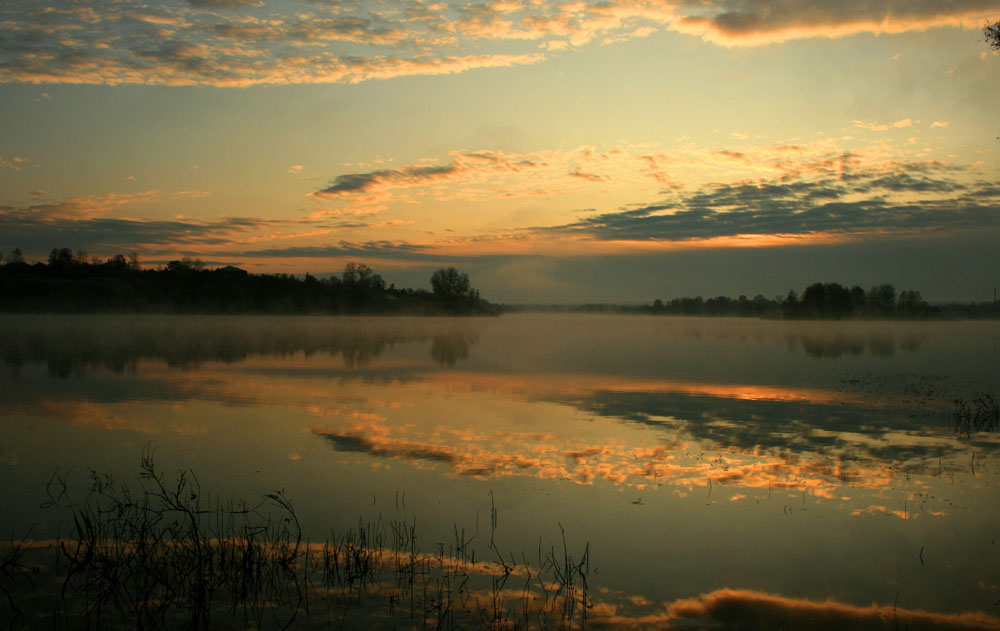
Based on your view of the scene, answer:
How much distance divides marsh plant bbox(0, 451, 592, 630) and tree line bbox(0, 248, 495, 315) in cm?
11882

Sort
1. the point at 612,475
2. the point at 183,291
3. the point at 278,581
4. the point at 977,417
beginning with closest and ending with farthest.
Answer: the point at 278,581 < the point at 612,475 < the point at 977,417 < the point at 183,291

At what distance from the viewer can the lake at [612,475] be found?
667 centimetres

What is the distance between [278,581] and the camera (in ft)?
21.4

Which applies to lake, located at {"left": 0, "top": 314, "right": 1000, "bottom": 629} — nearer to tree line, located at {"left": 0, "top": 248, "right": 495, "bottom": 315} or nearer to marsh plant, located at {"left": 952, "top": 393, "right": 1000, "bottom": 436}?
marsh plant, located at {"left": 952, "top": 393, "right": 1000, "bottom": 436}

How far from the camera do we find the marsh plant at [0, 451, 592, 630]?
580 centimetres

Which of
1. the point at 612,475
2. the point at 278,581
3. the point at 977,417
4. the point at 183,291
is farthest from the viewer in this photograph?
the point at 183,291

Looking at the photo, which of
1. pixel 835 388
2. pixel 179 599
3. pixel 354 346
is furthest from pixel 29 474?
pixel 354 346

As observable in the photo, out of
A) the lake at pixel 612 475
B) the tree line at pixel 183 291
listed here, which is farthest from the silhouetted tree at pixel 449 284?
the lake at pixel 612 475

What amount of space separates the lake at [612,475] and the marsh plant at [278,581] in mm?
98

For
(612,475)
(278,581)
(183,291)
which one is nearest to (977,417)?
(612,475)

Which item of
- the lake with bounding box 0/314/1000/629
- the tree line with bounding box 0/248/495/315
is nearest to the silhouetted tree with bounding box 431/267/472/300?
the tree line with bounding box 0/248/495/315

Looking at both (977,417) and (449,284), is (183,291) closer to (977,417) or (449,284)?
(449,284)

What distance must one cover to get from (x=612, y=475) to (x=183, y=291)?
132045mm

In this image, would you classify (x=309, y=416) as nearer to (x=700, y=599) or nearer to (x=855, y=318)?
(x=700, y=599)
